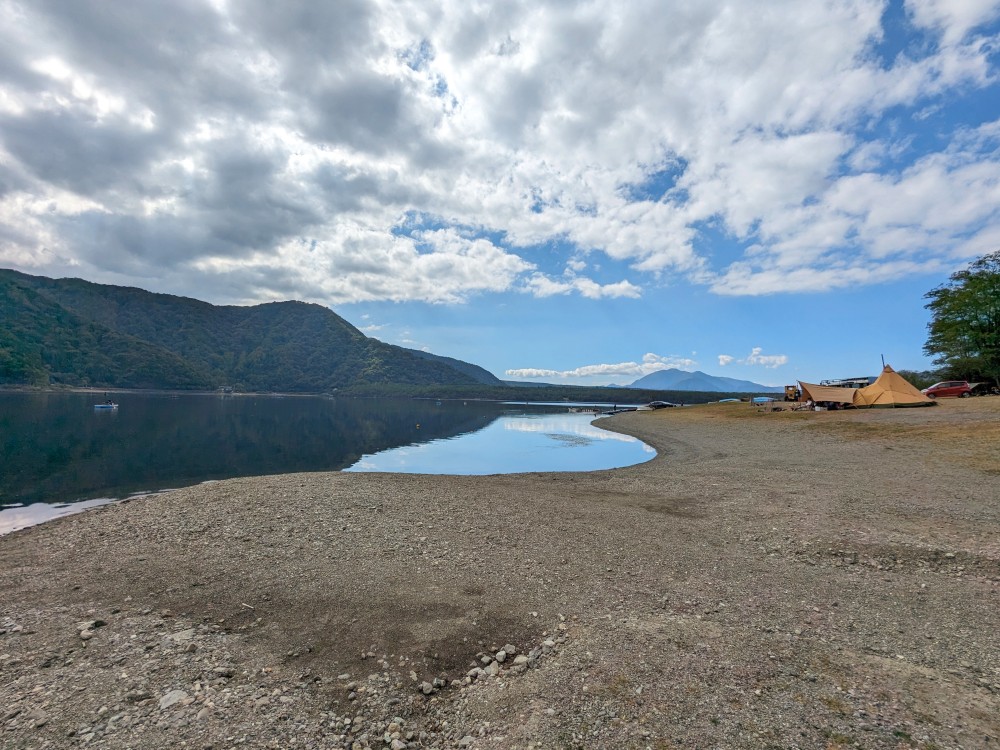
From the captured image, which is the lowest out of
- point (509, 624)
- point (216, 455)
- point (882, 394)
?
point (216, 455)

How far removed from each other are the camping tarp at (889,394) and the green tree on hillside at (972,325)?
14.9m

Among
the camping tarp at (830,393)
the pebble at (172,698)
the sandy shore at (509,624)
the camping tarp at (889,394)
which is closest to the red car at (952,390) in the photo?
the camping tarp at (889,394)

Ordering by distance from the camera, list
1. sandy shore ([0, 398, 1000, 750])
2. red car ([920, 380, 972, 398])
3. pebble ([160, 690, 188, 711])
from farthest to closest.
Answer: red car ([920, 380, 972, 398])
pebble ([160, 690, 188, 711])
sandy shore ([0, 398, 1000, 750])

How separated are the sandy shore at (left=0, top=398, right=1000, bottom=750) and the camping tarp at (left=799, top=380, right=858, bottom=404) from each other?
132 feet

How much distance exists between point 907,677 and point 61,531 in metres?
19.7

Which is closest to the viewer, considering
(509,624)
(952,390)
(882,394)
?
(509,624)

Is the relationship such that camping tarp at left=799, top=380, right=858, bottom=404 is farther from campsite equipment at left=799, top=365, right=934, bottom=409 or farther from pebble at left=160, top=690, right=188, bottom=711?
pebble at left=160, top=690, right=188, bottom=711

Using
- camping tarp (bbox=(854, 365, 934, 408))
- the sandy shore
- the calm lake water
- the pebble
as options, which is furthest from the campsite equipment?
the pebble

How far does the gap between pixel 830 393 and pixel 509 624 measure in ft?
187

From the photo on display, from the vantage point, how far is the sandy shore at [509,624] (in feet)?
16.0

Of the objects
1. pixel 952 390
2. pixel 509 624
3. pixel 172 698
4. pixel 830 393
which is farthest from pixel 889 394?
pixel 172 698

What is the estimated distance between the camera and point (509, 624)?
23.9ft

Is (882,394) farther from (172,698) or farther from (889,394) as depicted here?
(172,698)

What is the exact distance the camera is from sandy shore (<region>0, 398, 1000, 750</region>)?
489 centimetres
